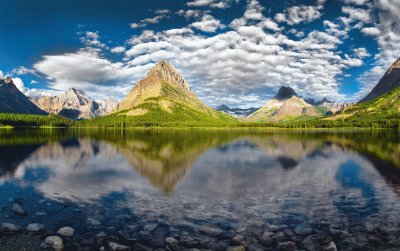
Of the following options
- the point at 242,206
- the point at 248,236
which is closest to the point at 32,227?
the point at 248,236

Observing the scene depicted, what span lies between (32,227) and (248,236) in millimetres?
18197

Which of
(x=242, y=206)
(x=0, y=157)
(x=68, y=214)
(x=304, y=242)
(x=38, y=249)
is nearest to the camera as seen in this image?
(x=38, y=249)

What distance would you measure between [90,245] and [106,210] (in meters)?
9.65

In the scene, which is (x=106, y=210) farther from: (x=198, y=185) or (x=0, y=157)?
(x=0, y=157)

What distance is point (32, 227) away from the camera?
26.5 m

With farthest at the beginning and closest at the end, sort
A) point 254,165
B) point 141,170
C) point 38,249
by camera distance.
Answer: point 254,165
point 141,170
point 38,249

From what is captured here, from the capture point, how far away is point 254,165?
222ft

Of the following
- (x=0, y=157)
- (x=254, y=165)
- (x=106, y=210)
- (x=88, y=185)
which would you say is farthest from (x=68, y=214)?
(x=0, y=157)

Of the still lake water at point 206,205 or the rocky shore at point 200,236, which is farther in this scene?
the still lake water at point 206,205

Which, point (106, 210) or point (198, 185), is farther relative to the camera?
point (198, 185)

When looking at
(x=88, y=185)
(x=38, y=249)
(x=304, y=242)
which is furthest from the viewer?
(x=88, y=185)

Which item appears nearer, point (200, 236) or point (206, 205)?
point (200, 236)

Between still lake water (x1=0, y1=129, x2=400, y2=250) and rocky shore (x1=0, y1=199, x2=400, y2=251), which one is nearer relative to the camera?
rocky shore (x1=0, y1=199, x2=400, y2=251)

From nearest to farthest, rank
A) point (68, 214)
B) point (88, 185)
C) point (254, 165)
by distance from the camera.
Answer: point (68, 214) → point (88, 185) → point (254, 165)
